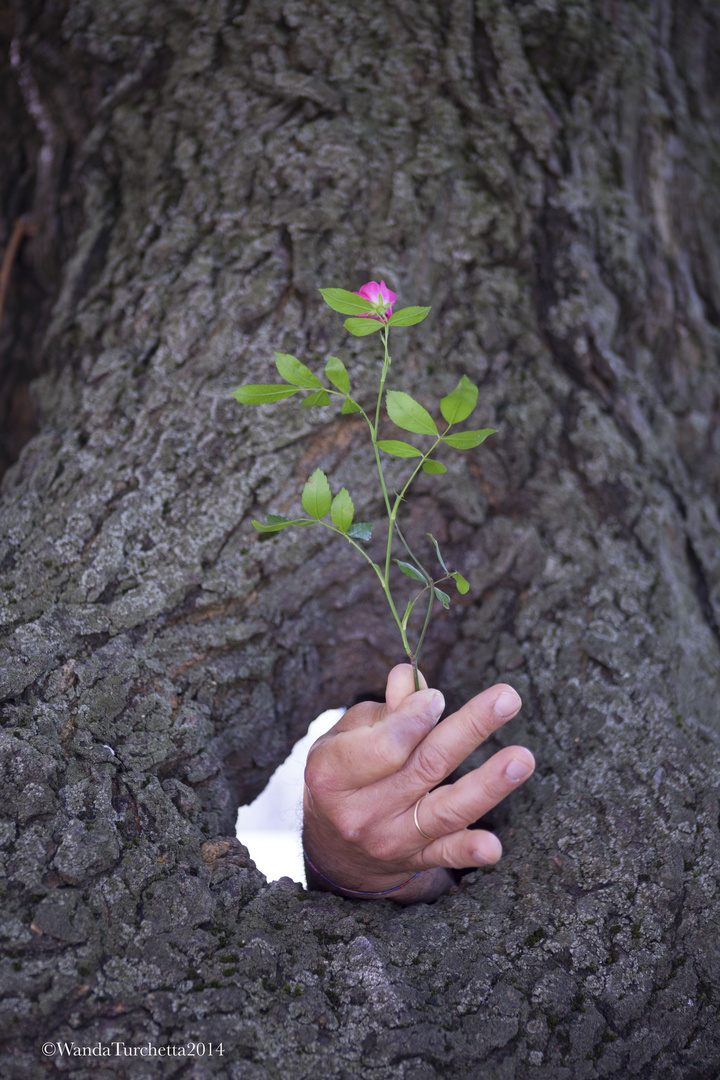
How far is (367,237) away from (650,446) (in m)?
0.77

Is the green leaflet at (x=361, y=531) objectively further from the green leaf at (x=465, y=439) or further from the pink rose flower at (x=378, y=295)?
the pink rose flower at (x=378, y=295)

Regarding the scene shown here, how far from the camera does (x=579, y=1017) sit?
93 cm

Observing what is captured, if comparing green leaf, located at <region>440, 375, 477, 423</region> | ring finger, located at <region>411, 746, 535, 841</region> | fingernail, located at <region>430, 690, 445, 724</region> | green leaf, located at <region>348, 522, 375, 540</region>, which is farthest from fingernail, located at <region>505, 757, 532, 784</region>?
green leaf, located at <region>440, 375, 477, 423</region>

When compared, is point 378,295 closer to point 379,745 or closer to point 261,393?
point 261,393

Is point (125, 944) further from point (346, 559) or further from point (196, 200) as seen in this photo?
point (196, 200)

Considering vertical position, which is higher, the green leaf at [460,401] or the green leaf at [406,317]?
the green leaf at [406,317]

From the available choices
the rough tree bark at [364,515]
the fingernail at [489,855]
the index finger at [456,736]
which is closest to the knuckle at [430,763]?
the index finger at [456,736]

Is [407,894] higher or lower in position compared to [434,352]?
lower

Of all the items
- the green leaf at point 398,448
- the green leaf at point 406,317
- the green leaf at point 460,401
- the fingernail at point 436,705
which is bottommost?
the fingernail at point 436,705

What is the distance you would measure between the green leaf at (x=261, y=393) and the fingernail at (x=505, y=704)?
54 cm

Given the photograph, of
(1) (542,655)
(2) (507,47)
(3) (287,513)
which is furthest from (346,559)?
(2) (507,47)

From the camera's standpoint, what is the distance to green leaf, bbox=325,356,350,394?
3.33ft

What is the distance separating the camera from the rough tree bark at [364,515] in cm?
92

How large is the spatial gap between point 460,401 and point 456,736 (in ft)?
1.57
